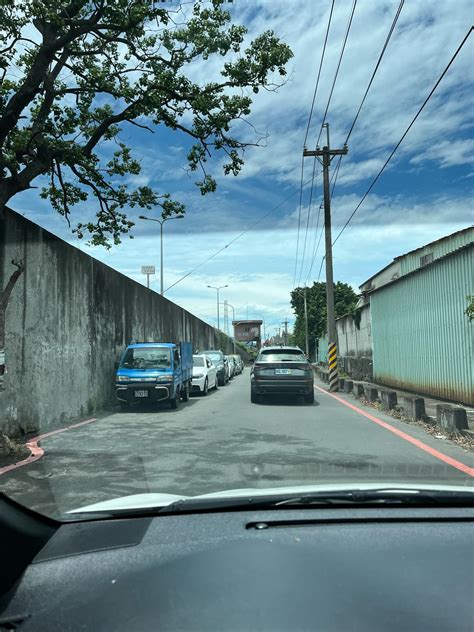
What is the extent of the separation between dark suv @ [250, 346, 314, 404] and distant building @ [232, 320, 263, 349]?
95.8 m

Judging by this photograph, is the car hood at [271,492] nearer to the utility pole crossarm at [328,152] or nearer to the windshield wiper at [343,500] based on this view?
the windshield wiper at [343,500]

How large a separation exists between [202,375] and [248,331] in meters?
94.1

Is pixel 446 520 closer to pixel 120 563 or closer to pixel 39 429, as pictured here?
pixel 120 563

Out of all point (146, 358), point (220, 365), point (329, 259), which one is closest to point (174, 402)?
point (146, 358)

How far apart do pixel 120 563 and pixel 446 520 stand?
60.7 inches

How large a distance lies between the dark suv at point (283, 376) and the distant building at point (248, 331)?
3772 inches

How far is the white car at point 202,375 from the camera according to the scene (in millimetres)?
19578

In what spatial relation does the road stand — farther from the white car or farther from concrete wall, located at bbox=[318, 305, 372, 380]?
concrete wall, located at bbox=[318, 305, 372, 380]

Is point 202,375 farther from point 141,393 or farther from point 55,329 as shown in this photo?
point 55,329

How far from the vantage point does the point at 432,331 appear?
51.6 ft

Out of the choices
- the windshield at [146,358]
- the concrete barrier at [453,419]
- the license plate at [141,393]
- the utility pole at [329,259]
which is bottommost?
the concrete barrier at [453,419]

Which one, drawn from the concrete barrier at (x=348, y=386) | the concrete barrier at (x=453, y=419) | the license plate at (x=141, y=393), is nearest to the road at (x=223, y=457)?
the concrete barrier at (x=453, y=419)

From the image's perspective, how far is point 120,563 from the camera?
236cm

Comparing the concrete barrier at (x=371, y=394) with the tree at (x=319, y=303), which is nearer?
the concrete barrier at (x=371, y=394)
